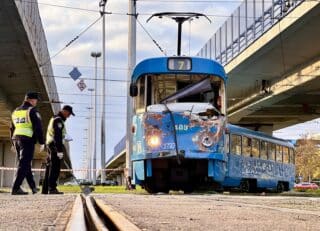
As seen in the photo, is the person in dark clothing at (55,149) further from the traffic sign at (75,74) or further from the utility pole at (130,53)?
the traffic sign at (75,74)

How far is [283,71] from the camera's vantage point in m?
32.4

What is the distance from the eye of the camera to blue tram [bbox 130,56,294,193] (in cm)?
1540

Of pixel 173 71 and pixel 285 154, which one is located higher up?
pixel 173 71

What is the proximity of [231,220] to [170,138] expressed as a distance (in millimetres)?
9048

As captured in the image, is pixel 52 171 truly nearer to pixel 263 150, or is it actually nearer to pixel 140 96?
pixel 140 96

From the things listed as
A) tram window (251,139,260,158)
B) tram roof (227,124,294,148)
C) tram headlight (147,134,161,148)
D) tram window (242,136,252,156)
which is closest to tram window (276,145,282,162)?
tram roof (227,124,294,148)

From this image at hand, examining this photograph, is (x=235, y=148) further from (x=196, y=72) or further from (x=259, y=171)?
(x=196, y=72)

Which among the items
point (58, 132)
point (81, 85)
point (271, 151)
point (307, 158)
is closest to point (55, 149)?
point (58, 132)

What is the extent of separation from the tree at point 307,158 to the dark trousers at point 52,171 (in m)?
66.5

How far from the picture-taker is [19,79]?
30.0 meters

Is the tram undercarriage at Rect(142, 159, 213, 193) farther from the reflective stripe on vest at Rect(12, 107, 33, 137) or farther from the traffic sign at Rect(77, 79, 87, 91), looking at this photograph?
the traffic sign at Rect(77, 79, 87, 91)

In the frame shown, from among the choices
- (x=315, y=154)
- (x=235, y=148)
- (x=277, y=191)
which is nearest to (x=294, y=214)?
(x=235, y=148)

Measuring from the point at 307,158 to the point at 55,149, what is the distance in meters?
67.7

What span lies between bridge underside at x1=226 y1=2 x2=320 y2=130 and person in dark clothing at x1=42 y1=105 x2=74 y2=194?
1148 cm
